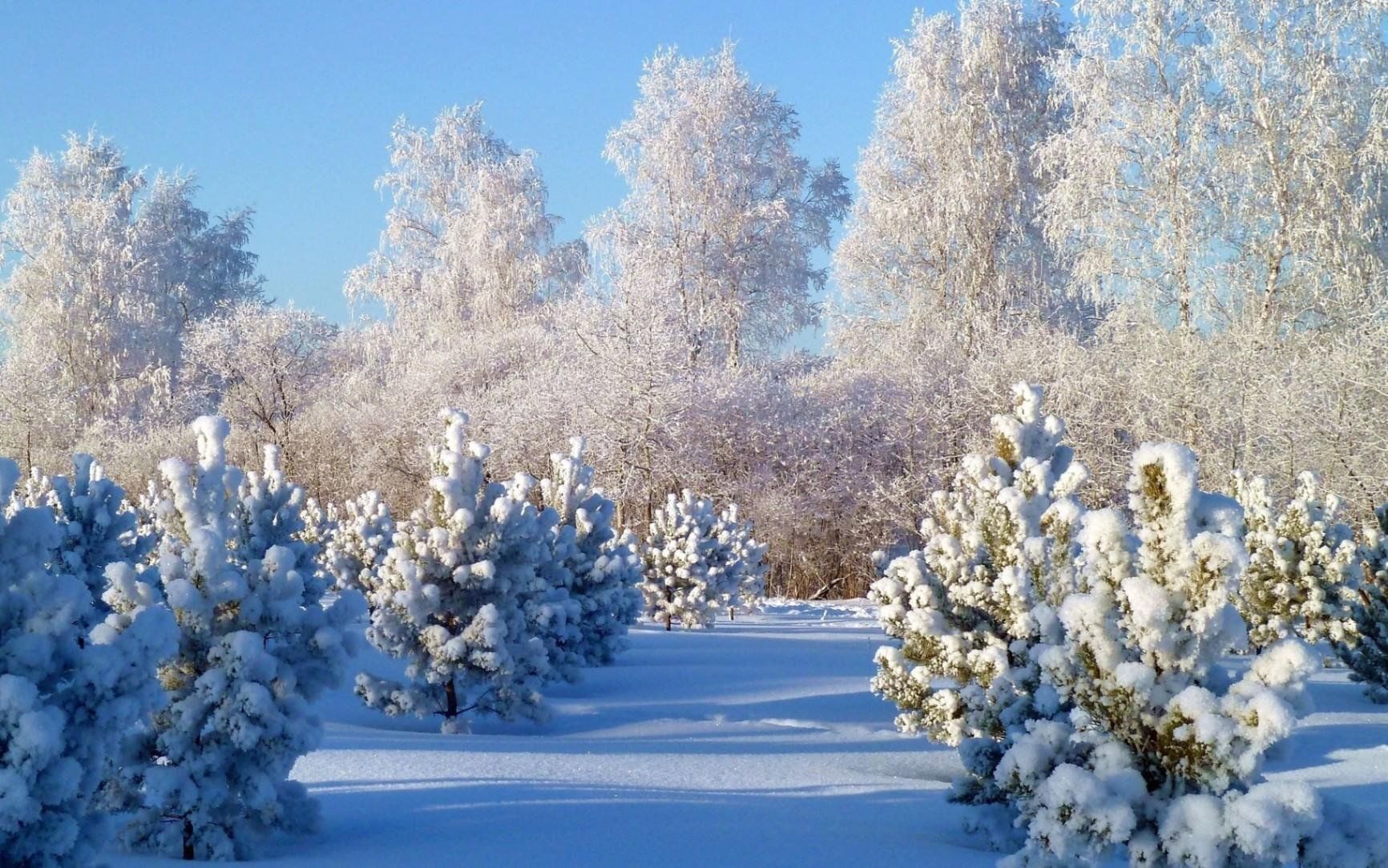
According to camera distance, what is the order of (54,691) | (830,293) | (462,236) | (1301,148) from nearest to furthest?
(54,691), (1301,148), (830,293), (462,236)

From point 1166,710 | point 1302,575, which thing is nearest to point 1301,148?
point 1302,575

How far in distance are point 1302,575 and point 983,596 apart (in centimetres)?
661

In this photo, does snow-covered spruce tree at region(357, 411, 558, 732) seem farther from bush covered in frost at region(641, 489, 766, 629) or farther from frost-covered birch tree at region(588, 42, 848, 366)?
frost-covered birch tree at region(588, 42, 848, 366)

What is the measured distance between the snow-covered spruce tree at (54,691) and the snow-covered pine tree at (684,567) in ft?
39.0

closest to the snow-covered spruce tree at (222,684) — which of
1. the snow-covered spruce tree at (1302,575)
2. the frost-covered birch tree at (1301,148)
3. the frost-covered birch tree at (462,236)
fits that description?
the snow-covered spruce tree at (1302,575)

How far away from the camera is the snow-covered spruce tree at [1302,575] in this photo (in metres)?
11.7

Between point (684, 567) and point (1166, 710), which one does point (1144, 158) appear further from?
point (1166, 710)

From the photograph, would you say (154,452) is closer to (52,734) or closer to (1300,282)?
(1300,282)

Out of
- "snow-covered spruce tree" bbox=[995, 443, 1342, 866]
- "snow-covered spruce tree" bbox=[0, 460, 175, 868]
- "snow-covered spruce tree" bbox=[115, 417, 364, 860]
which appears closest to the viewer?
"snow-covered spruce tree" bbox=[0, 460, 175, 868]

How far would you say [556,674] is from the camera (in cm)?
1027

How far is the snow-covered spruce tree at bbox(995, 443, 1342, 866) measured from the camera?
3510mm

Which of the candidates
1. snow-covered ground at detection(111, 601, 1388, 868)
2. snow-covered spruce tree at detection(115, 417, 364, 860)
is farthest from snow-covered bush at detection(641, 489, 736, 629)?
snow-covered spruce tree at detection(115, 417, 364, 860)

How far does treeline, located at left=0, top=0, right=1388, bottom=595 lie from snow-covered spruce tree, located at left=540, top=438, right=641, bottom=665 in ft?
33.3

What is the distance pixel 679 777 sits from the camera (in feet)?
22.8
